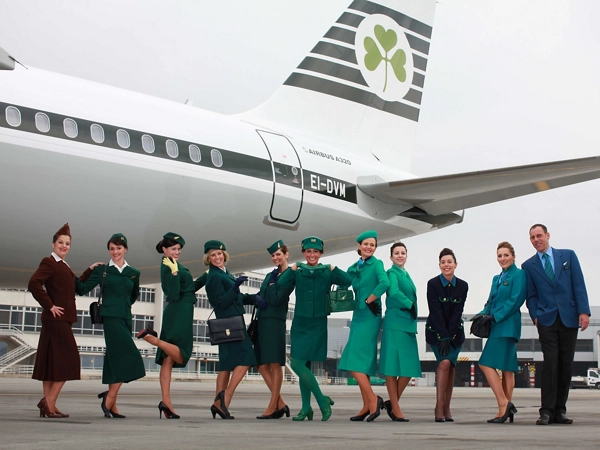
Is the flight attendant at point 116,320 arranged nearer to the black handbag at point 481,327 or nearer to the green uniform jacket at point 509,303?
the black handbag at point 481,327

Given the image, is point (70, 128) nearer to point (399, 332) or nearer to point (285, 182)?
point (285, 182)

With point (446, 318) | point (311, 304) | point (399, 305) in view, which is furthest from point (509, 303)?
point (311, 304)

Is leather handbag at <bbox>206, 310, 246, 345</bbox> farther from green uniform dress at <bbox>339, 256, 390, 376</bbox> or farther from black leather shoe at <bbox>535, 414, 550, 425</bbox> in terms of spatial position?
black leather shoe at <bbox>535, 414, 550, 425</bbox>

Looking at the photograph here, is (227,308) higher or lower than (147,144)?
lower

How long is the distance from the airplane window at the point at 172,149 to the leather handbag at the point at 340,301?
12.6ft

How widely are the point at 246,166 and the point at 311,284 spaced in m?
4.09

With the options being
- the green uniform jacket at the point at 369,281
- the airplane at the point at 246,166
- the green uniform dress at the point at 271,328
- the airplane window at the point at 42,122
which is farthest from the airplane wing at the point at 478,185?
the airplane window at the point at 42,122

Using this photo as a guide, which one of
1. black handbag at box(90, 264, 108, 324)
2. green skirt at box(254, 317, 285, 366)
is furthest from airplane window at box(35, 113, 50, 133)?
green skirt at box(254, 317, 285, 366)

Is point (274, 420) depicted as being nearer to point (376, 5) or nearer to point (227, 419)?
point (227, 419)

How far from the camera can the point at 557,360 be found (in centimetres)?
776

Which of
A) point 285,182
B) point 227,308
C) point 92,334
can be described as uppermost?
point 285,182

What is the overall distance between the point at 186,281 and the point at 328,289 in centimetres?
139

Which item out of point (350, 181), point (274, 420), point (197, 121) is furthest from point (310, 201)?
point (274, 420)

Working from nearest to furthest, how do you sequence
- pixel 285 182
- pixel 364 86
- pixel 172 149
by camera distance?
pixel 172 149 → pixel 285 182 → pixel 364 86
